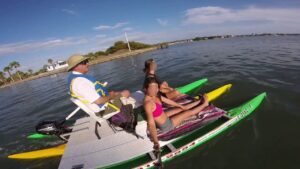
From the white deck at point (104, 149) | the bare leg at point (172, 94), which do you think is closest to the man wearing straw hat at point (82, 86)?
the white deck at point (104, 149)

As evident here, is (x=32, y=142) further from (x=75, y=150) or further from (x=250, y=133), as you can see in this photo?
(x=250, y=133)

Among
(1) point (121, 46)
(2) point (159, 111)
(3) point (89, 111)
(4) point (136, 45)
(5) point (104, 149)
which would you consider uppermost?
(1) point (121, 46)

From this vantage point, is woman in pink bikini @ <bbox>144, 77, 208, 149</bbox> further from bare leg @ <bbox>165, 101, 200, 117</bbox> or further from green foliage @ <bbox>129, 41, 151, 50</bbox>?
green foliage @ <bbox>129, 41, 151, 50</bbox>

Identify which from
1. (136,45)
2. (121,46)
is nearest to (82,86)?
(121,46)

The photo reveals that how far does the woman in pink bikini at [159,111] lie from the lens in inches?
166

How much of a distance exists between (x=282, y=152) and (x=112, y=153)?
14.6 feet

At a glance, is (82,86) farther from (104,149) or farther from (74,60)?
(104,149)

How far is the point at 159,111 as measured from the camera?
4633 mm

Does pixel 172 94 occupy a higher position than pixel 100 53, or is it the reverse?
pixel 100 53

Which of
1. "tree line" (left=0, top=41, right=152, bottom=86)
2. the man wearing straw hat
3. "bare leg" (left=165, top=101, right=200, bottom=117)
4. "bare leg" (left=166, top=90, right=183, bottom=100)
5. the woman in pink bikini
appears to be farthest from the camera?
"tree line" (left=0, top=41, right=152, bottom=86)

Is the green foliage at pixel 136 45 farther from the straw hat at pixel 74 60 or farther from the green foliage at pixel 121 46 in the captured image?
→ the straw hat at pixel 74 60

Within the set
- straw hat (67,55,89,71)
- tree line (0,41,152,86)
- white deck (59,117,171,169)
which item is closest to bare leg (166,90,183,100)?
white deck (59,117,171,169)

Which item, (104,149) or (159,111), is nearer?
(159,111)

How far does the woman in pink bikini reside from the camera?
422cm
